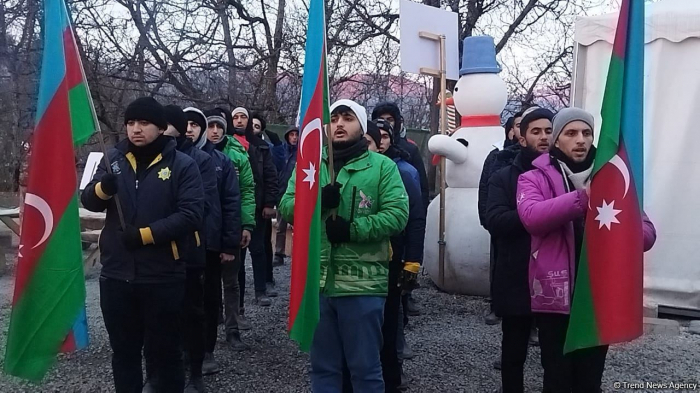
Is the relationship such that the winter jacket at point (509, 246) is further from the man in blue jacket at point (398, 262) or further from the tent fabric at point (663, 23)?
the tent fabric at point (663, 23)

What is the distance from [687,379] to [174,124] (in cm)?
376

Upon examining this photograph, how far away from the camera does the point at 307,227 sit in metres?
3.08

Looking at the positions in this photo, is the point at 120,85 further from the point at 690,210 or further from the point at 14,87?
the point at 690,210

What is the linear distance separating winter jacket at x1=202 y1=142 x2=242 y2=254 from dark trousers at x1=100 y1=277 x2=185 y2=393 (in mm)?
1127

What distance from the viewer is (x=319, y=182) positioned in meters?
3.14

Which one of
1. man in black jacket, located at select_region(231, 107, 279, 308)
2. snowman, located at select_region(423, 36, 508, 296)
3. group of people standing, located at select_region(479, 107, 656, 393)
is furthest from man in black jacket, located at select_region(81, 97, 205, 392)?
snowman, located at select_region(423, 36, 508, 296)

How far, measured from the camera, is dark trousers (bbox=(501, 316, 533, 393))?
347 cm

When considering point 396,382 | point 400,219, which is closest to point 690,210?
point 396,382

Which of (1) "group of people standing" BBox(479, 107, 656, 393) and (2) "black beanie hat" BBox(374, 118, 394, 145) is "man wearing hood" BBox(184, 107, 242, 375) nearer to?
(2) "black beanie hat" BBox(374, 118, 394, 145)

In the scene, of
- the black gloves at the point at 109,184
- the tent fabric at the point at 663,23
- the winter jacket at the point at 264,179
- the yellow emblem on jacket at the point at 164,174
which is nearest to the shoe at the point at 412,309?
the winter jacket at the point at 264,179

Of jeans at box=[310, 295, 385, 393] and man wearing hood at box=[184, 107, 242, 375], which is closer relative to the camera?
jeans at box=[310, 295, 385, 393]

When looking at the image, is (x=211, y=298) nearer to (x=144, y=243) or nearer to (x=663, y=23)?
(x=144, y=243)

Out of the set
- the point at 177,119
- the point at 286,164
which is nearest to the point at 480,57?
the point at 286,164

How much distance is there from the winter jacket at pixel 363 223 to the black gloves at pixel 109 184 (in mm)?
843
